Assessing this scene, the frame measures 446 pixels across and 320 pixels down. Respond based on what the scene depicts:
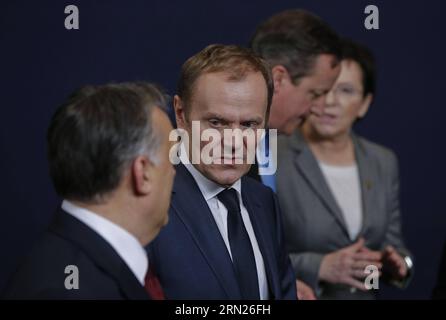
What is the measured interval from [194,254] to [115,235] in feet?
1.07

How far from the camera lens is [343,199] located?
2660 millimetres

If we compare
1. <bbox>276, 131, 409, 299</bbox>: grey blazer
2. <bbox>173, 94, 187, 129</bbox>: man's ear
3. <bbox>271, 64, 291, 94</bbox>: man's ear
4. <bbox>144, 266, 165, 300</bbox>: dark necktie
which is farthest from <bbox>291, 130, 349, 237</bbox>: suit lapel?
<bbox>144, 266, 165, 300</bbox>: dark necktie

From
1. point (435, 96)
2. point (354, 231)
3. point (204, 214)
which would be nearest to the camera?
point (204, 214)

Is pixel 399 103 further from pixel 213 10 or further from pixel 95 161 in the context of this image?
pixel 95 161

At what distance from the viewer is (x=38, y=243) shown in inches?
50.1

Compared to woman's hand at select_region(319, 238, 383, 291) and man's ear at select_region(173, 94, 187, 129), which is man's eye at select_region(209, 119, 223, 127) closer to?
man's ear at select_region(173, 94, 187, 129)

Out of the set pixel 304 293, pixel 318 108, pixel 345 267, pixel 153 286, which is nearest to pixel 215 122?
pixel 153 286

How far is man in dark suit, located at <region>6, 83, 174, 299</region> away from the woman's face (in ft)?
4.87

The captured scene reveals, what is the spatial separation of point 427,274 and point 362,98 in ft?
2.79

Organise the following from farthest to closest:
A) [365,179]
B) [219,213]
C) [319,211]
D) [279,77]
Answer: [365,179]
[319,211]
[279,77]
[219,213]

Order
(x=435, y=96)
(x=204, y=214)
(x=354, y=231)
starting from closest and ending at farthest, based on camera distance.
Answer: (x=204, y=214)
(x=354, y=231)
(x=435, y=96)

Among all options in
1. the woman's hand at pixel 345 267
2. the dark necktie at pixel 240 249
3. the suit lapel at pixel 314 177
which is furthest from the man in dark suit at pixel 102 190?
the suit lapel at pixel 314 177

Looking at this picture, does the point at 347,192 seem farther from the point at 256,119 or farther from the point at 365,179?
the point at 256,119

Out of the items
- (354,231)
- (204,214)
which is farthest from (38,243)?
(354,231)
